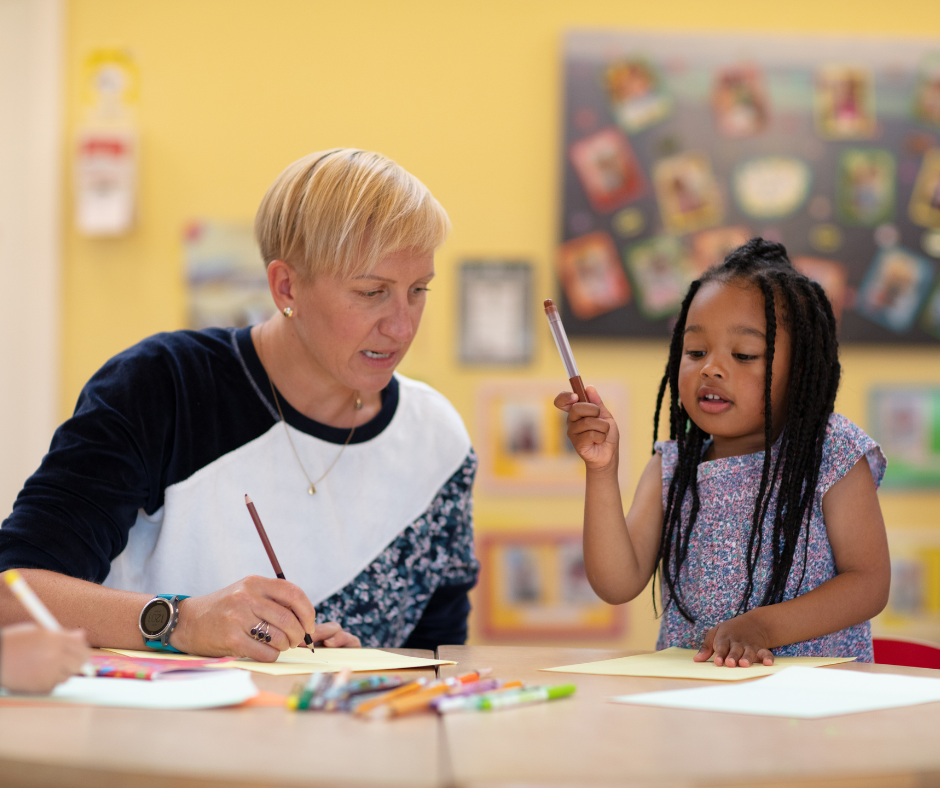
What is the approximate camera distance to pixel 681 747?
2.05 ft

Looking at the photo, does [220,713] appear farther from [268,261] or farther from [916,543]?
[916,543]

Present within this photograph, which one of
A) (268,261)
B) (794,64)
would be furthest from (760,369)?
(794,64)

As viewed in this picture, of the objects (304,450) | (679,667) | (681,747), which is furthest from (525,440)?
(681,747)

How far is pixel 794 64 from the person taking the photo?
235 cm

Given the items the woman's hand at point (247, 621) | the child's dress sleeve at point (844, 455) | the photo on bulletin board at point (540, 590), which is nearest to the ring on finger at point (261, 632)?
the woman's hand at point (247, 621)

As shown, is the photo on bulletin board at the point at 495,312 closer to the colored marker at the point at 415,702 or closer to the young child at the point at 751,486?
the young child at the point at 751,486

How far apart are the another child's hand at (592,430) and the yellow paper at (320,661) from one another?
34 cm

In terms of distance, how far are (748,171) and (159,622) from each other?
1.90 metres

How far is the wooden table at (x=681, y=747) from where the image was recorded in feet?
1.85

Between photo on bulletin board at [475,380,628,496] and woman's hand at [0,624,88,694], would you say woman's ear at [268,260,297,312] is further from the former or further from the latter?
photo on bulletin board at [475,380,628,496]

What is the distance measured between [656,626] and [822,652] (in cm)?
125

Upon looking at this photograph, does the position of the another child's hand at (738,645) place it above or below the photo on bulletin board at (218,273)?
below

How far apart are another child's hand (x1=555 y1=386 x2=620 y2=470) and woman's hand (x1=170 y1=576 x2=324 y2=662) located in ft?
1.35

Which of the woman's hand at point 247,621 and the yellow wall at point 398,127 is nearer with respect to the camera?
the woman's hand at point 247,621
